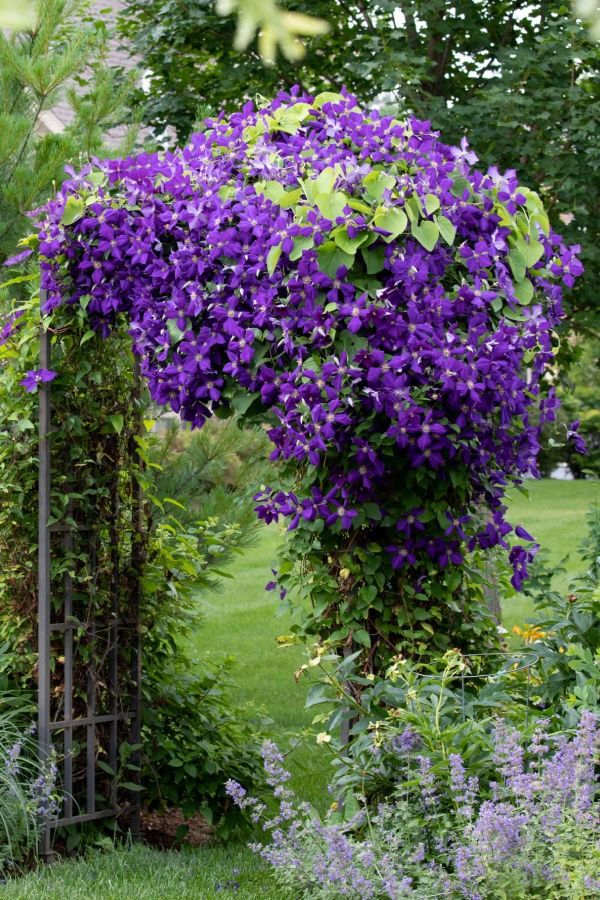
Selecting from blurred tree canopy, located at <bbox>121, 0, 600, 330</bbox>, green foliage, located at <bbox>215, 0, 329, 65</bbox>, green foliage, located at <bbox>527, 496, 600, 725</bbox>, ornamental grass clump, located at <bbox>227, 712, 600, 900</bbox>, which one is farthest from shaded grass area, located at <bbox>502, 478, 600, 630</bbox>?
green foliage, located at <bbox>215, 0, 329, 65</bbox>

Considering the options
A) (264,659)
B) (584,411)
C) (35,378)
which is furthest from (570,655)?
(584,411)

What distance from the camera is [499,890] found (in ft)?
7.88

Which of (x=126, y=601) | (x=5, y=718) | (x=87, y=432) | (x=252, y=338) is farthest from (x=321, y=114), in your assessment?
(x=5, y=718)

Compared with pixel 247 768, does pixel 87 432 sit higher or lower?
higher

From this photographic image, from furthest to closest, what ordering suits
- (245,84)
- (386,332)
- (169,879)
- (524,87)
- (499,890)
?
(245,84) < (524,87) < (169,879) < (386,332) < (499,890)

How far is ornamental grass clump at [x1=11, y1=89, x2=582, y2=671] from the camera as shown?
116 inches

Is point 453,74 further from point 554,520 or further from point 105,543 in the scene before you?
point 554,520

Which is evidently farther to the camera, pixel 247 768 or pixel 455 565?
pixel 247 768

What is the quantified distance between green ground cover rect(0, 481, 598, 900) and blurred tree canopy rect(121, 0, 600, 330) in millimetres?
1623

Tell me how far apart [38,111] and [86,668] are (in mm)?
2424

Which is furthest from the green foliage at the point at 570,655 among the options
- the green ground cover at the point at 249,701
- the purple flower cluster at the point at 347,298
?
the green ground cover at the point at 249,701

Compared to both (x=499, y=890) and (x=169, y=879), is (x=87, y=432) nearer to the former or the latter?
(x=169, y=879)

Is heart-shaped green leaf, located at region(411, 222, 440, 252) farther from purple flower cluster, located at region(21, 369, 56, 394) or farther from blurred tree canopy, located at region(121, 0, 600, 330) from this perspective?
blurred tree canopy, located at region(121, 0, 600, 330)

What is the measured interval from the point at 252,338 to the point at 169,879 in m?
1.61
